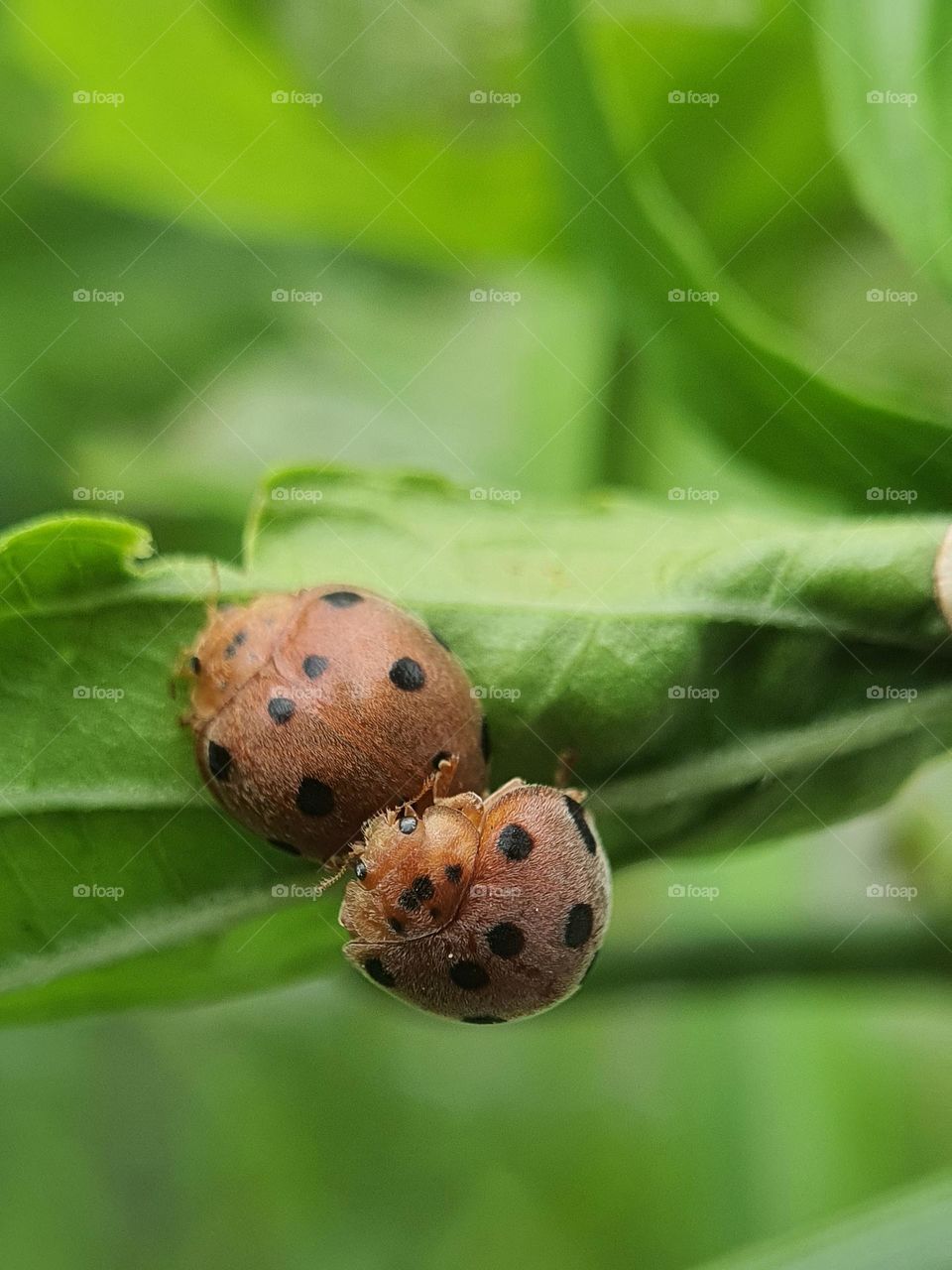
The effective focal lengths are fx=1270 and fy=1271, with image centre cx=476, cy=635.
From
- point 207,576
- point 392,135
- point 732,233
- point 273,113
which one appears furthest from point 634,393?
point 207,576

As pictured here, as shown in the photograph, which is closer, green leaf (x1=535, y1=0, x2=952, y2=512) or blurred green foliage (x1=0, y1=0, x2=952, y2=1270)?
green leaf (x1=535, y1=0, x2=952, y2=512)

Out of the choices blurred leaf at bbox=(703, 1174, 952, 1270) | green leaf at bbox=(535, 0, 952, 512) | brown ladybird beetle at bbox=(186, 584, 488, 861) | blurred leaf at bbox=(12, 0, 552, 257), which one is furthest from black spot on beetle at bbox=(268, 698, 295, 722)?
blurred leaf at bbox=(12, 0, 552, 257)

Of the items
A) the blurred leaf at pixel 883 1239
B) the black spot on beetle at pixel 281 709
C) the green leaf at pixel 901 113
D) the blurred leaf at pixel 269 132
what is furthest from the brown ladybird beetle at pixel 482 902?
the blurred leaf at pixel 269 132

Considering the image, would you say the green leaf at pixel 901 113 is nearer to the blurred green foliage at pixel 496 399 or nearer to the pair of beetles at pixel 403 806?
the blurred green foliage at pixel 496 399

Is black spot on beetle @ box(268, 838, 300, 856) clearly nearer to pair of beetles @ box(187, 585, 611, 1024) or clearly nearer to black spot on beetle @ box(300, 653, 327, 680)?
pair of beetles @ box(187, 585, 611, 1024)

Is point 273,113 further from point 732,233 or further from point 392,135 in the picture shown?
point 732,233

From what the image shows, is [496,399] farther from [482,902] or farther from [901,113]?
[482,902]
